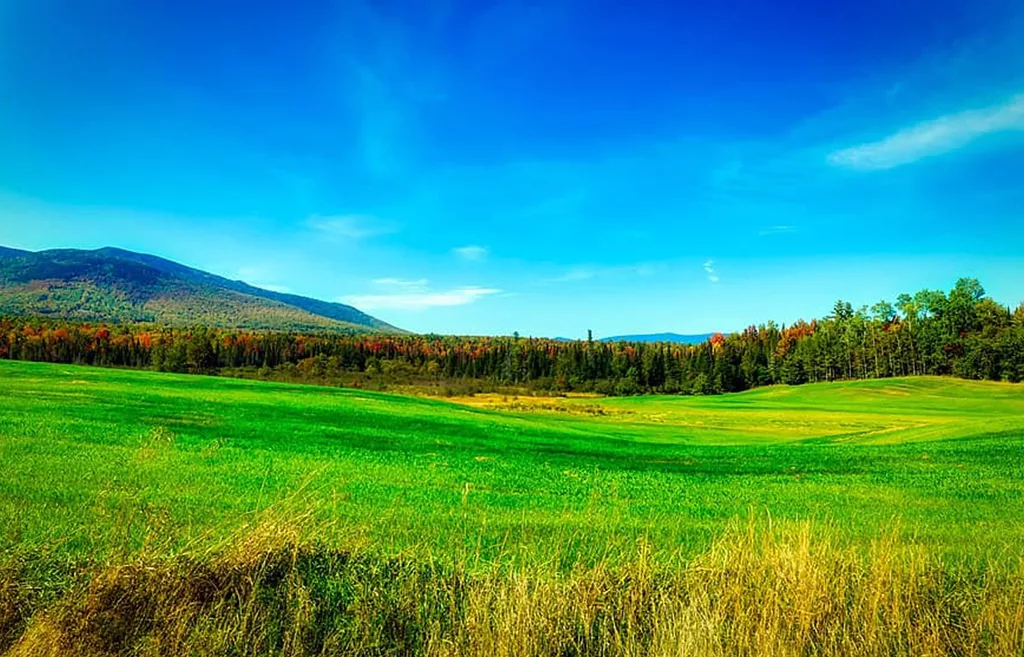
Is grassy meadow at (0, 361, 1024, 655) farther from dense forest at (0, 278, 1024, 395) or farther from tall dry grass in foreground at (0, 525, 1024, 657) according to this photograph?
dense forest at (0, 278, 1024, 395)

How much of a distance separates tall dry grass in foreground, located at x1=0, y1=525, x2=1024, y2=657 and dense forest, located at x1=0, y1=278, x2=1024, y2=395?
106295 millimetres

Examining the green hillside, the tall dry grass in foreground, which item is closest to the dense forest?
the green hillside

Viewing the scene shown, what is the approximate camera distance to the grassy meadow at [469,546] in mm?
6055

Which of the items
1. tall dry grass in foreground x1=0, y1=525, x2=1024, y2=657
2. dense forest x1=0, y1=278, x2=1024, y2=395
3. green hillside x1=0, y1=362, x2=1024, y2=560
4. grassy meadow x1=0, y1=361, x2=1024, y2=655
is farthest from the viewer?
dense forest x1=0, y1=278, x2=1024, y2=395

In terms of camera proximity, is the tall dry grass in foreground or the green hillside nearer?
the tall dry grass in foreground

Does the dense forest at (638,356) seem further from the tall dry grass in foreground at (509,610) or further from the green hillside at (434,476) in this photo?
the tall dry grass in foreground at (509,610)

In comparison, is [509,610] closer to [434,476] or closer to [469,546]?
[469,546]

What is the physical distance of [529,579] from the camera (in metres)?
6.82

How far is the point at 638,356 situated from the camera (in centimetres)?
15212

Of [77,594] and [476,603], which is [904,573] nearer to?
[476,603]

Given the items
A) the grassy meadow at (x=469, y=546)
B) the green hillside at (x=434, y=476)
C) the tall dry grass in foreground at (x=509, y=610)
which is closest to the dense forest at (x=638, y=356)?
the green hillside at (x=434, y=476)

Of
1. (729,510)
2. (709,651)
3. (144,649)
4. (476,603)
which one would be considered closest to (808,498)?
(729,510)

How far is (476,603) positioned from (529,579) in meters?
0.80

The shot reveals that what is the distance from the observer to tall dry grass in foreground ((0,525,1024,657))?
5852 millimetres
